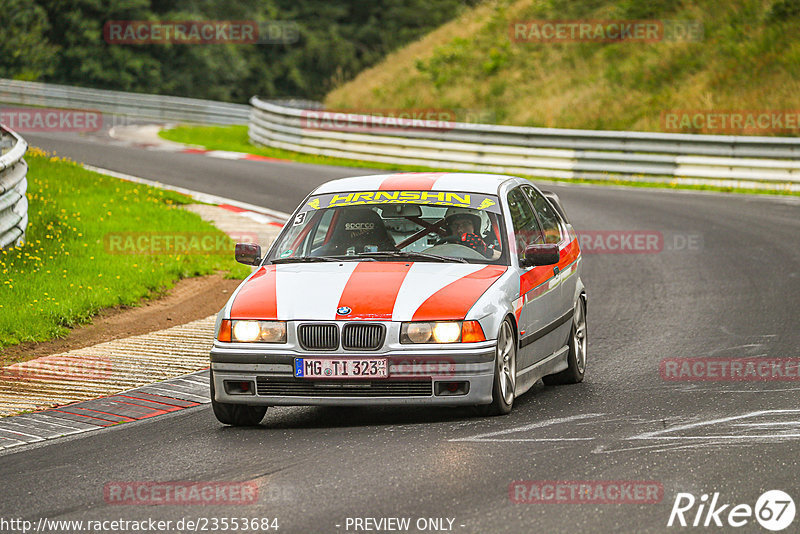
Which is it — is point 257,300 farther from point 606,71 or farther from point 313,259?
point 606,71

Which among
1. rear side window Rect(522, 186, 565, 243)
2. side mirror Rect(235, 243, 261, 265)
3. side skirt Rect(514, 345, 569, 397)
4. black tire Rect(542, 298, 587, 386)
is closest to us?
side skirt Rect(514, 345, 569, 397)

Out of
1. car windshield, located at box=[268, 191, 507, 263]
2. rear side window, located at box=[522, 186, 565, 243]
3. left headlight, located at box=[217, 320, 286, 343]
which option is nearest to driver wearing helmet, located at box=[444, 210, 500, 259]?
car windshield, located at box=[268, 191, 507, 263]

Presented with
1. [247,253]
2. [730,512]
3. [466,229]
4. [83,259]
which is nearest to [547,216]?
[466,229]

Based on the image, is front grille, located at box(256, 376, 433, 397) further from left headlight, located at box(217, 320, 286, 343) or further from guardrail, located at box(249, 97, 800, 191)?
guardrail, located at box(249, 97, 800, 191)

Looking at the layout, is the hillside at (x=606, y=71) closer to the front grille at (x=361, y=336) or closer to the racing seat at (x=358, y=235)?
the racing seat at (x=358, y=235)

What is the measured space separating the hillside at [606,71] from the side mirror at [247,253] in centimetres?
1949

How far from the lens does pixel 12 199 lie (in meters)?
13.4

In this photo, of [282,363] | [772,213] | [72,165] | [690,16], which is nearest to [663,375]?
[282,363]

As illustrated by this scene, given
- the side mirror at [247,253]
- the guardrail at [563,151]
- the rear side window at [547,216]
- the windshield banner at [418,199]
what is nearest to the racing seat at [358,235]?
the windshield banner at [418,199]

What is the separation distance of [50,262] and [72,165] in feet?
29.0

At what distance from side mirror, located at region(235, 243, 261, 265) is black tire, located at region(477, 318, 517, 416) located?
6.15 ft

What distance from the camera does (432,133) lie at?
27.5 meters

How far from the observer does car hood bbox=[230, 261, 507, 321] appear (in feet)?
24.5

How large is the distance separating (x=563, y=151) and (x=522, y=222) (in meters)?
17.4
